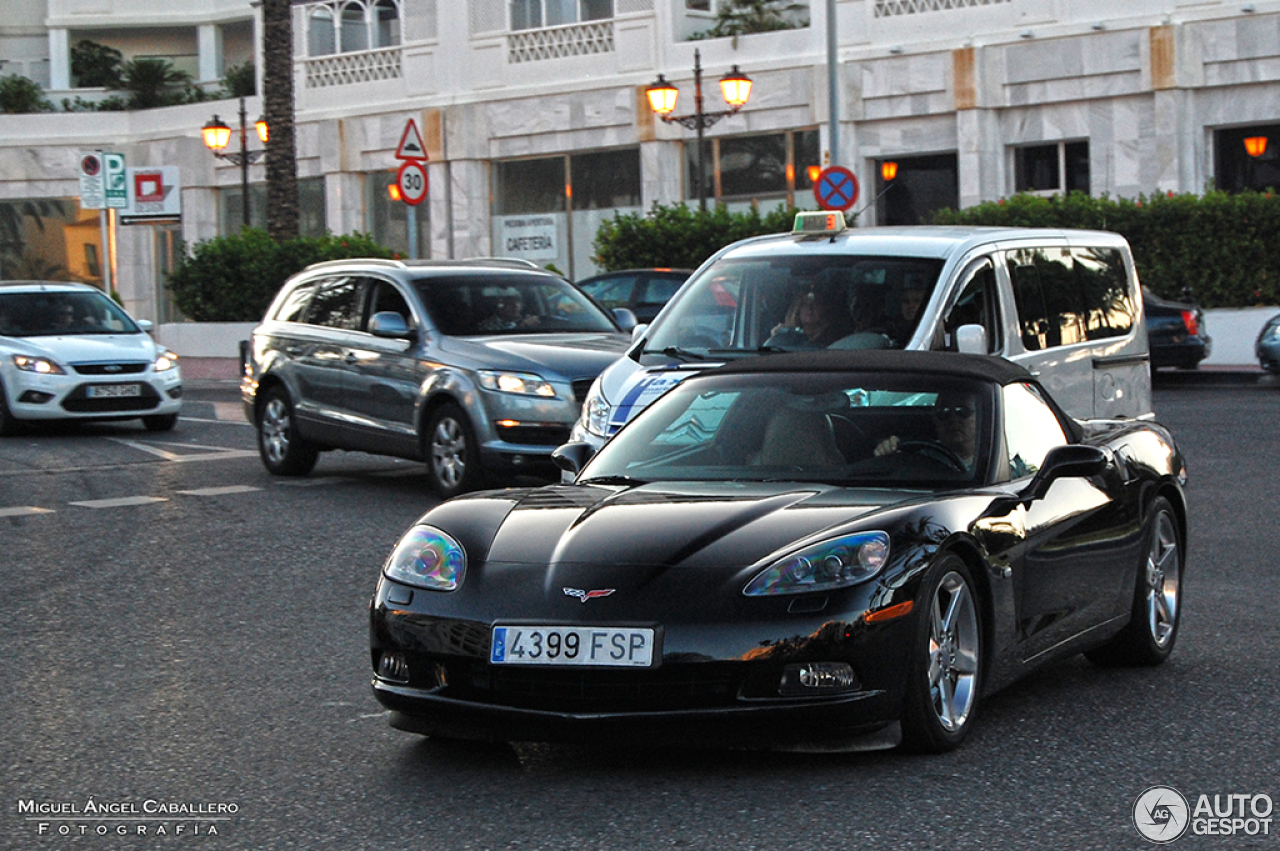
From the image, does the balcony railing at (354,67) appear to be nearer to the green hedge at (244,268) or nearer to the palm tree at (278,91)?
the green hedge at (244,268)

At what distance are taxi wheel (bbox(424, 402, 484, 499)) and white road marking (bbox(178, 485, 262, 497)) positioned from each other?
1.60 m

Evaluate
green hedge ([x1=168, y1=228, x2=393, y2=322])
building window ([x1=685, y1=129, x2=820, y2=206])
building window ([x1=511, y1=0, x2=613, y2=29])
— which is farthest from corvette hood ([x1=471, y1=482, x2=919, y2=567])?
building window ([x1=511, y1=0, x2=613, y2=29])

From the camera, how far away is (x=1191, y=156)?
105ft

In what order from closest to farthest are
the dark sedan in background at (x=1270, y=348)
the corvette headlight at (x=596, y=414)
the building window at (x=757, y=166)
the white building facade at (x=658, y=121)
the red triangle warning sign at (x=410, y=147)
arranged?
the corvette headlight at (x=596, y=414) < the dark sedan in background at (x=1270, y=348) < the red triangle warning sign at (x=410, y=147) < the white building facade at (x=658, y=121) < the building window at (x=757, y=166)

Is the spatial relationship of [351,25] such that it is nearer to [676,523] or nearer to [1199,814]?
[676,523]

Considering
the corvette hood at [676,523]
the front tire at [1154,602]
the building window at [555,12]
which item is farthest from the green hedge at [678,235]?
the corvette hood at [676,523]

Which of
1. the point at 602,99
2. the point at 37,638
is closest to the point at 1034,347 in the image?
the point at 37,638

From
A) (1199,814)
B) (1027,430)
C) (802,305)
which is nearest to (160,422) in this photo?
(802,305)

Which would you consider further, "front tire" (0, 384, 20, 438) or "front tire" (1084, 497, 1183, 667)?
"front tire" (0, 384, 20, 438)

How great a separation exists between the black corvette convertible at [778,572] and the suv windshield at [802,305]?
3523mm

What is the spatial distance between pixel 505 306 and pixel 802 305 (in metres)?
4.29

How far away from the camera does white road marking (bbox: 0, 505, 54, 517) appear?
13.1 m

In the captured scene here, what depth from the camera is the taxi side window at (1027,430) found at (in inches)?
263

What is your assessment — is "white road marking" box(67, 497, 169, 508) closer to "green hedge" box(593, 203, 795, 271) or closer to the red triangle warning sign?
the red triangle warning sign
